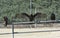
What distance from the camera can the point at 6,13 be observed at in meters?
10.9

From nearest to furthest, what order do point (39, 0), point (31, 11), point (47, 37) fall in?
point (47, 37) → point (31, 11) → point (39, 0)

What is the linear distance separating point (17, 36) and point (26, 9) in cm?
596

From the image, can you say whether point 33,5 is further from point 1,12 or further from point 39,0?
point 1,12

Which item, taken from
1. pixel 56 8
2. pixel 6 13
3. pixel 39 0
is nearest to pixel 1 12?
pixel 6 13

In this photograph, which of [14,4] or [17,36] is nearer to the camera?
[17,36]

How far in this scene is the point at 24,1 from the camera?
36.7 ft

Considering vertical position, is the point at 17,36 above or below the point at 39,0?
below

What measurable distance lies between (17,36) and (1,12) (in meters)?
6.14

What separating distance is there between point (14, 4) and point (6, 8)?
0.49 metres

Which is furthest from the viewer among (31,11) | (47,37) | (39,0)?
(39,0)

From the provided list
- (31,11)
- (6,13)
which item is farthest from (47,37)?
(6,13)

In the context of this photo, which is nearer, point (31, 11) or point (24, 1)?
point (31, 11)

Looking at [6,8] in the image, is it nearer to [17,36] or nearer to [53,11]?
[53,11]

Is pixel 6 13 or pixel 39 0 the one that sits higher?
pixel 39 0
